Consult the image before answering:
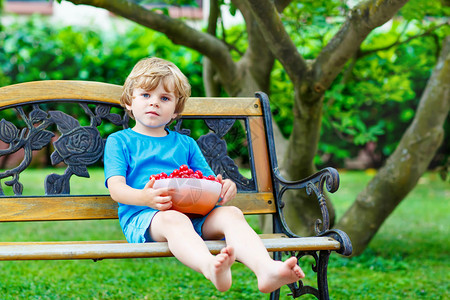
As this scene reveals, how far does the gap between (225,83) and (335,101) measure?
49.4 inches

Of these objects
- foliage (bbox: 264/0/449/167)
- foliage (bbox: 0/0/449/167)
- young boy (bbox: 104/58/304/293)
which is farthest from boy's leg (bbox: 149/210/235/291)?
foliage (bbox: 0/0/449/167)

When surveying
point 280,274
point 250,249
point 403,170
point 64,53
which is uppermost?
point 64,53

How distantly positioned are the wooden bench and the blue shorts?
0.27 ft

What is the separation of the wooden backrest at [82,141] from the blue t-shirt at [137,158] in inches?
12.0

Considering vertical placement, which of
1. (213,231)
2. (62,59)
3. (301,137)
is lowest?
(213,231)

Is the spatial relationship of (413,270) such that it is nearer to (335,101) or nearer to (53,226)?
(335,101)

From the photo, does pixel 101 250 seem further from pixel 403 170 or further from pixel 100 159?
pixel 403 170

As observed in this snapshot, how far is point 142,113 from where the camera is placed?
8.00ft

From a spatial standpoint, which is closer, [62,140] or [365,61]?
[62,140]

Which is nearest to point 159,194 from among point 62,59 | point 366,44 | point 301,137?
point 301,137

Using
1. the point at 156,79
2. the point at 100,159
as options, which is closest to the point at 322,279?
the point at 156,79

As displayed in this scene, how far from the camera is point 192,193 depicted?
7.21 ft

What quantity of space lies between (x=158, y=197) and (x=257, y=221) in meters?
3.79

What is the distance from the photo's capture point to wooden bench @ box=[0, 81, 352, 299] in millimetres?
2451
